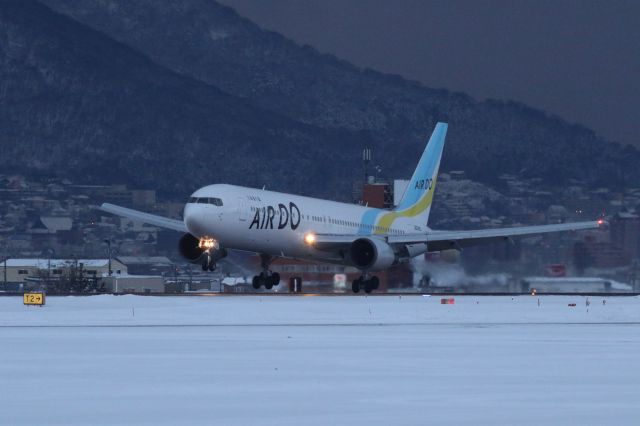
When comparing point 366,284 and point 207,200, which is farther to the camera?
point 366,284

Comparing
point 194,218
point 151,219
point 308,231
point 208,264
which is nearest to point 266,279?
point 308,231

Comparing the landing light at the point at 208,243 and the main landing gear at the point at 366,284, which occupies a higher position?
the landing light at the point at 208,243

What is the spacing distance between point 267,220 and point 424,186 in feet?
73.5

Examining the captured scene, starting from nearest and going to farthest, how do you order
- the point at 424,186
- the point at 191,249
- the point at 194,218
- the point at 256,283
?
1. the point at 194,218
2. the point at 191,249
3. the point at 256,283
4. the point at 424,186

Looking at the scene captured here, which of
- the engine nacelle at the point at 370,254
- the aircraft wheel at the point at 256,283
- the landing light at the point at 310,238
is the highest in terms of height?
the landing light at the point at 310,238
